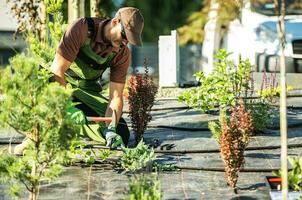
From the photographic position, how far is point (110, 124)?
685 centimetres

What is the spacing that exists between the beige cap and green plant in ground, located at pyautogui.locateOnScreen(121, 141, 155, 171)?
976mm

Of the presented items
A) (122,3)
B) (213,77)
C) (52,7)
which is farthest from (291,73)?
(122,3)

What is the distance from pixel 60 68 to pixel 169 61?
7022mm

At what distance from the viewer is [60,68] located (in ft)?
21.6

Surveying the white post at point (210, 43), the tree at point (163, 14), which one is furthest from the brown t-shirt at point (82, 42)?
the tree at point (163, 14)

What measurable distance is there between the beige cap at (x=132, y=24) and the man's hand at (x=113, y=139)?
0.96 meters

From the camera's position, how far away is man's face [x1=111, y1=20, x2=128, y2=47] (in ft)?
21.2

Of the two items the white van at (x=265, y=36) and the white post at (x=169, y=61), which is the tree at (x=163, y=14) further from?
the white post at (x=169, y=61)

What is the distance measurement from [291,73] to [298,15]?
1.88 metres

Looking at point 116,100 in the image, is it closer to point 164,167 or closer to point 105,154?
point 105,154

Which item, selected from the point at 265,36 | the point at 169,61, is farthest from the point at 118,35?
the point at 169,61

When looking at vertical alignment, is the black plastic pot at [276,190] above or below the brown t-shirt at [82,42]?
below

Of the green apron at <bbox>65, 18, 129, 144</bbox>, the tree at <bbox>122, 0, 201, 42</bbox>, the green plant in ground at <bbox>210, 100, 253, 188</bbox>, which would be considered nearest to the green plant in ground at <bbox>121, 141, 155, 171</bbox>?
the green plant in ground at <bbox>210, 100, 253, 188</bbox>

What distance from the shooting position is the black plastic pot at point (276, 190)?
5417 mm
